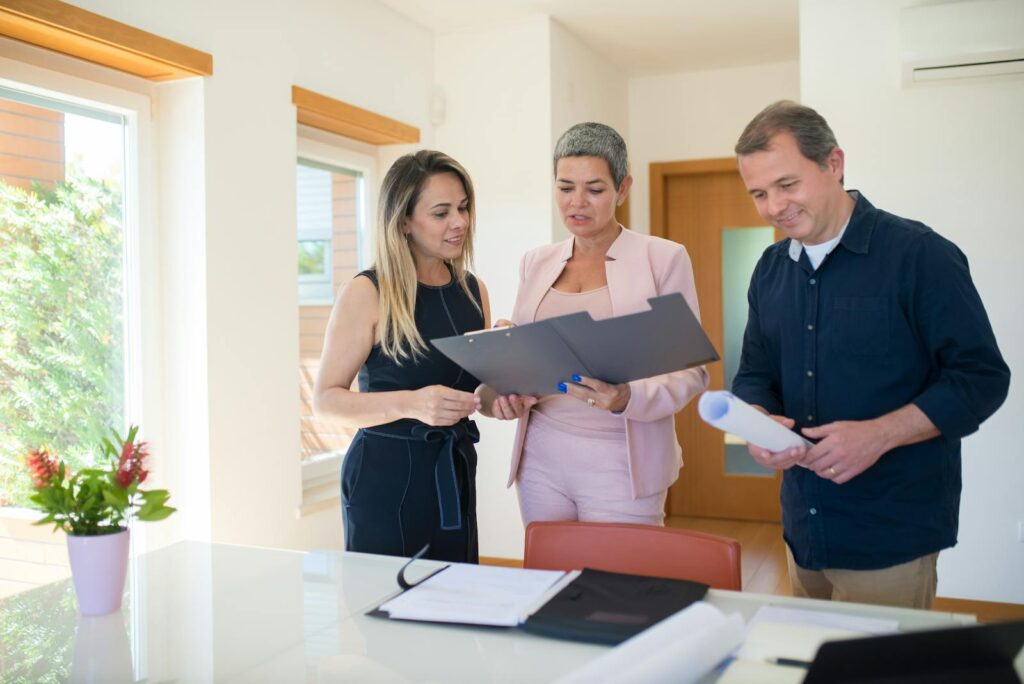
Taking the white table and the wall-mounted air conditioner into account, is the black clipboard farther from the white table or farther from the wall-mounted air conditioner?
the wall-mounted air conditioner

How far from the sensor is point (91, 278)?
290 centimetres

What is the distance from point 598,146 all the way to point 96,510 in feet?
4.18

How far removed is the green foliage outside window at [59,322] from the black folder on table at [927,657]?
247 centimetres

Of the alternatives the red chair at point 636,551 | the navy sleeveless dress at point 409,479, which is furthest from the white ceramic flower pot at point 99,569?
the red chair at point 636,551

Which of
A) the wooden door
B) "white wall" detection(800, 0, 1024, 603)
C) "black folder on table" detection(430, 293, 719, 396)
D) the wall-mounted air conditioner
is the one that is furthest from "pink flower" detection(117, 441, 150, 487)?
the wooden door

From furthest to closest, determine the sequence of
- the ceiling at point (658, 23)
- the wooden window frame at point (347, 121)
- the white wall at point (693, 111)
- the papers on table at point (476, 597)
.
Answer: the white wall at point (693, 111) → the ceiling at point (658, 23) → the wooden window frame at point (347, 121) → the papers on table at point (476, 597)

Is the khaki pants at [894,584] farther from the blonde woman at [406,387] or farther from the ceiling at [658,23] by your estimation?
the ceiling at [658,23]

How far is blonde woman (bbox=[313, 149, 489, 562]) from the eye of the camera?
6.54ft

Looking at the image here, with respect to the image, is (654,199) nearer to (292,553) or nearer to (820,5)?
(820,5)

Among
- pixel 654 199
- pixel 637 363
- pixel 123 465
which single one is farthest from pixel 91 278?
pixel 654 199

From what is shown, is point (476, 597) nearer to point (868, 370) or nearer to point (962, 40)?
point (868, 370)

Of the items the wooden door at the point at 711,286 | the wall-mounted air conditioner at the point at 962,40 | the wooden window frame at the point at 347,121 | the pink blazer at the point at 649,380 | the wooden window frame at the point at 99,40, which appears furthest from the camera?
the wooden door at the point at 711,286

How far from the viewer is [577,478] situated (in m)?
2.01

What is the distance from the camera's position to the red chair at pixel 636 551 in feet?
5.26
